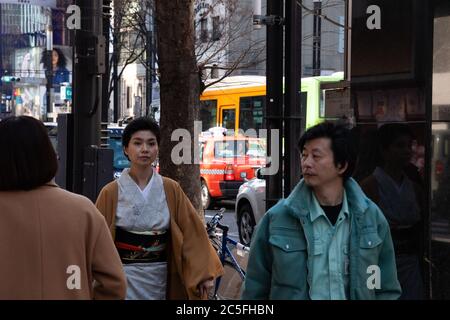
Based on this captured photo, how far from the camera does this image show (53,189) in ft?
9.23

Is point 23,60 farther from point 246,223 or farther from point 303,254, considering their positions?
point 303,254

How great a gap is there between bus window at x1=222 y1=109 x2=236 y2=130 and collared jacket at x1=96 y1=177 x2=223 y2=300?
1907cm

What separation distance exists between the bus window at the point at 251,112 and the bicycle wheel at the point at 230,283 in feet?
48.1

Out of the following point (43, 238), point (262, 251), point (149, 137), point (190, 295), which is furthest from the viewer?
point (149, 137)

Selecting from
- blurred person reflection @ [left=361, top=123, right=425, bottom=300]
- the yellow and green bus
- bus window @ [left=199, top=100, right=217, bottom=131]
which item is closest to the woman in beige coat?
blurred person reflection @ [left=361, top=123, right=425, bottom=300]

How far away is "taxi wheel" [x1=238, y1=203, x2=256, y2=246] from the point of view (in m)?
12.7

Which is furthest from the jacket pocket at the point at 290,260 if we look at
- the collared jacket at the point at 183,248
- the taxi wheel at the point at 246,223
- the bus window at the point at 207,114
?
the bus window at the point at 207,114

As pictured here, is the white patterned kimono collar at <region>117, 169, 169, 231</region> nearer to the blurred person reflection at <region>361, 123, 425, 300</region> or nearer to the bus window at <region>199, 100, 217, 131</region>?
the blurred person reflection at <region>361, 123, 425, 300</region>

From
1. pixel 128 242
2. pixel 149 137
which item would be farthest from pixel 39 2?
pixel 128 242

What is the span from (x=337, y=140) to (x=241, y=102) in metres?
19.9

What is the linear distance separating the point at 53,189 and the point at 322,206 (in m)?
1.17

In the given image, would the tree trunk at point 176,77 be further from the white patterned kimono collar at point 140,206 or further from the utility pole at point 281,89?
the white patterned kimono collar at point 140,206

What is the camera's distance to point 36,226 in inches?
107
